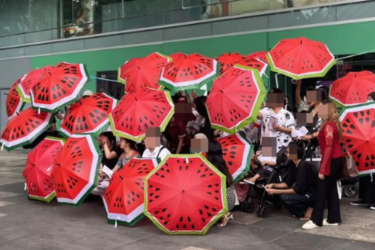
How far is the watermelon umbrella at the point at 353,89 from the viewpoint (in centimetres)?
909

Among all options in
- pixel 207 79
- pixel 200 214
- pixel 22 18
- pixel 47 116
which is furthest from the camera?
pixel 22 18

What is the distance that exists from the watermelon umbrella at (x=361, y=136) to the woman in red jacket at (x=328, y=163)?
1.01m

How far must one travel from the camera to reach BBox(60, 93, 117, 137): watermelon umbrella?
354 inches

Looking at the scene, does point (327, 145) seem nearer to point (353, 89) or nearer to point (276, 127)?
point (276, 127)

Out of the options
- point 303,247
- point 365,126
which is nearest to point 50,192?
point 303,247

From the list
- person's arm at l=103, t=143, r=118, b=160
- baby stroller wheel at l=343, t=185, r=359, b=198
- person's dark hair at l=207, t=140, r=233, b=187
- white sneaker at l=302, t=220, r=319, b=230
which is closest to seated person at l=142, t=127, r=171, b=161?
person's dark hair at l=207, t=140, r=233, b=187

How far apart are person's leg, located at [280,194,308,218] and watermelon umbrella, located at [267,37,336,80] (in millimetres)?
2090

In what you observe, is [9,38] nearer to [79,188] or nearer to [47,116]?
[47,116]

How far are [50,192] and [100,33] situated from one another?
11.7 m

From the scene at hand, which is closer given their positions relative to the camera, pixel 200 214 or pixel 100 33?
pixel 200 214

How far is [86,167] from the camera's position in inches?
324

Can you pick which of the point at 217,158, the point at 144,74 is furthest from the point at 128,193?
the point at 144,74

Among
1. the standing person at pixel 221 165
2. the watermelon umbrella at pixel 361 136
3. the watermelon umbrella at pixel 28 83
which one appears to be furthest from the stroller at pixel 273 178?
the watermelon umbrella at pixel 28 83

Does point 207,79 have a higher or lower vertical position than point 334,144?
higher
